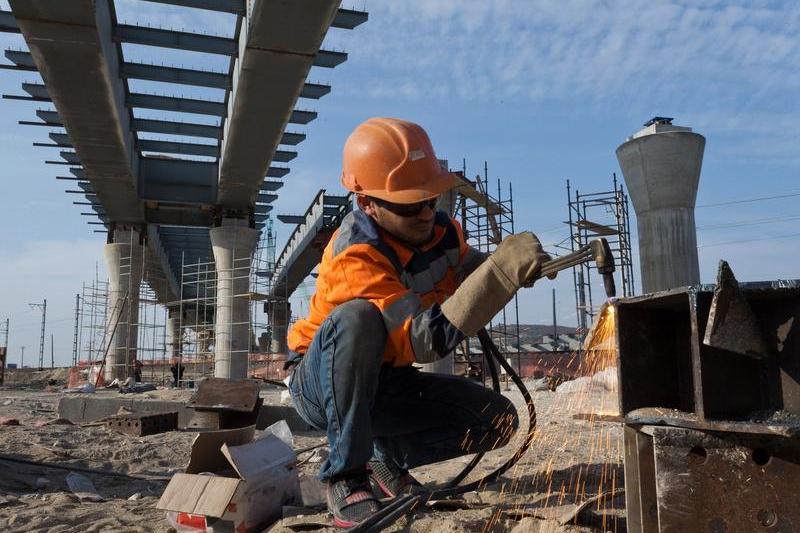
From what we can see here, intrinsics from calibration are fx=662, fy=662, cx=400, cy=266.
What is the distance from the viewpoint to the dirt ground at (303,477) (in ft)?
6.78

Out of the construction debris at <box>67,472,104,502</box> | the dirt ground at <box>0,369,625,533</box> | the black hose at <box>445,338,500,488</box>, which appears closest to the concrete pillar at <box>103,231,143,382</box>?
the dirt ground at <box>0,369,625,533</box>

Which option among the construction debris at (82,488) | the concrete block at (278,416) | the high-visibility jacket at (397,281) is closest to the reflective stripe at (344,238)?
the high-visibility jacket at (397,281)

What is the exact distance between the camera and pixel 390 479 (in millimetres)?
2717

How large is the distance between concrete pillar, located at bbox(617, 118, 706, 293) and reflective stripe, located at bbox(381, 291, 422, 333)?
19.2ft

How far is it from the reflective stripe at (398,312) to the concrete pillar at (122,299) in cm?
1503

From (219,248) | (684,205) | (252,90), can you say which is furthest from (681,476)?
(219,248)

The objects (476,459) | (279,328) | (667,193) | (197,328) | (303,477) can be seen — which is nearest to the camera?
(476,459)

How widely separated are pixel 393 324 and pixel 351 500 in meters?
0.58

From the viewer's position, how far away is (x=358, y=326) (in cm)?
214

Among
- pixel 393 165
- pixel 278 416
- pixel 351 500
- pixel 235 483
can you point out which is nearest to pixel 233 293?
pixel 278 416

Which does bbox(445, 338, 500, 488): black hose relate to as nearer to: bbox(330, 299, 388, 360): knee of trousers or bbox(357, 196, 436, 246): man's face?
bbox(357, 196, 436, 246): man's face

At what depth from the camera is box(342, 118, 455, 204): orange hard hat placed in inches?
96.7

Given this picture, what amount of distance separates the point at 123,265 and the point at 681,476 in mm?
16227

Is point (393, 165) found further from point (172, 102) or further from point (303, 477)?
point (172, 102)
